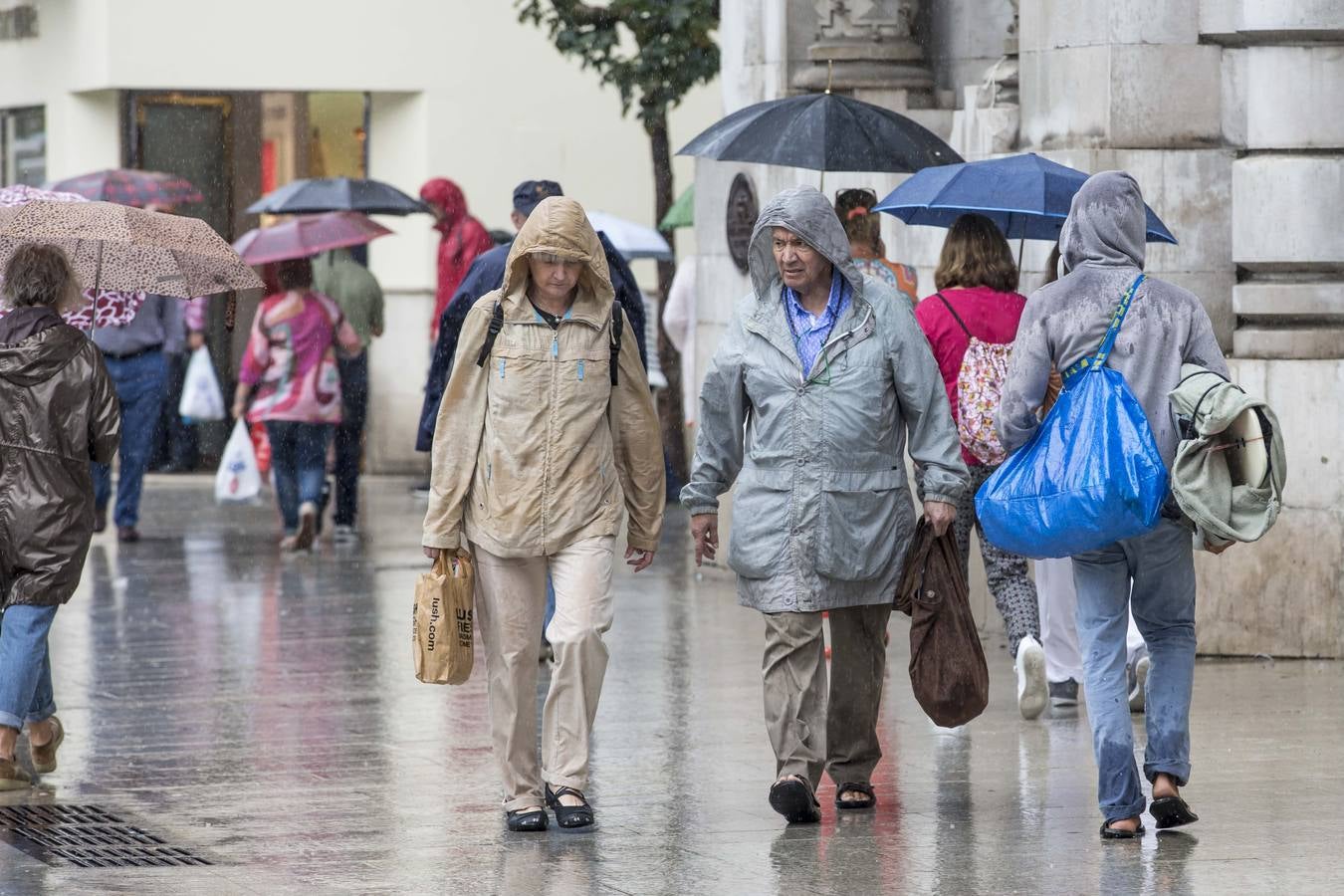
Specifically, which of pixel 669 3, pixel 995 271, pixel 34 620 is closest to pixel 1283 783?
pixel 995 271

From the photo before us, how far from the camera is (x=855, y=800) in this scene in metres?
7.70

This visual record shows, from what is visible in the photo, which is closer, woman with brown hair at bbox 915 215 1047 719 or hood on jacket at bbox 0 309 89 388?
hood on jacket at bbox 0 309 89 388

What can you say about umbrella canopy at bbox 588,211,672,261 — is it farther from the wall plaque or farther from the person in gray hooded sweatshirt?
the person in gray hooded sweatshirt

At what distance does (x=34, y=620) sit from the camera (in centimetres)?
822

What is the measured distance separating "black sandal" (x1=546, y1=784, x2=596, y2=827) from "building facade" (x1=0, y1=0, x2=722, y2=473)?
558 inches

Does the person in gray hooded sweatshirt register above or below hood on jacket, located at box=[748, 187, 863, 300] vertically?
below

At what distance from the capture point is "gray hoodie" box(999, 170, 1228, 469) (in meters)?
7.20

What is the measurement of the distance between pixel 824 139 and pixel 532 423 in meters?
2.85

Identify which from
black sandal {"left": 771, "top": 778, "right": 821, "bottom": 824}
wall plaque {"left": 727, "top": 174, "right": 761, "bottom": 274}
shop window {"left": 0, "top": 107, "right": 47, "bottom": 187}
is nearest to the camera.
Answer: black sandal {"left": 771, "top": 778, "right": 821, "bottom": 824}

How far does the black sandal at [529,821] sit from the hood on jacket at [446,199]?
25.4ft

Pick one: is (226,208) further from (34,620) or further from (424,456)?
(34,620)

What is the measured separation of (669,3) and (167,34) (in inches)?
244

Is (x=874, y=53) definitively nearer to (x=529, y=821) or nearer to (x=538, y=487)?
(x=538, y=487)

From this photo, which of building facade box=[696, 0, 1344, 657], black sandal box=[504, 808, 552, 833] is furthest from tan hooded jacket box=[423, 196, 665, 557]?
building facade box=[696, 0, 1344, 657]
